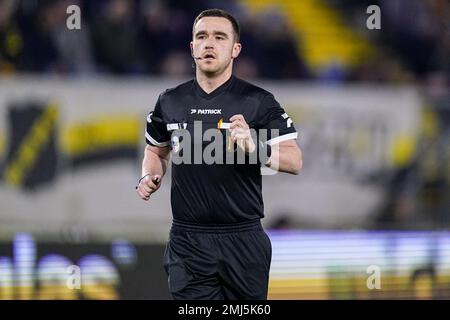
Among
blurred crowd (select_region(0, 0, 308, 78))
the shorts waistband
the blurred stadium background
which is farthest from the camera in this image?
blurred crowd (select_region(0, 0, 308, 78))

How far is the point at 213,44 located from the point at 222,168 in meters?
0.72

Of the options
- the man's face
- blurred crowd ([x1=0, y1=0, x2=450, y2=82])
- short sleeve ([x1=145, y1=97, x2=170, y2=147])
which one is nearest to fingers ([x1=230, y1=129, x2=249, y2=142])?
the man's face

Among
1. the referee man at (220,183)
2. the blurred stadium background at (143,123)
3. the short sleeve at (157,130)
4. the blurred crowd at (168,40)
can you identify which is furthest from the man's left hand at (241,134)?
the blurred crowd at (168,40)

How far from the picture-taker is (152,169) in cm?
676

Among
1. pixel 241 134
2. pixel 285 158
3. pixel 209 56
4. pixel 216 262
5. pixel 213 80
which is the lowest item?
pixel 216 262

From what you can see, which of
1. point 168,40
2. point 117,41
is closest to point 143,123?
point 117,41

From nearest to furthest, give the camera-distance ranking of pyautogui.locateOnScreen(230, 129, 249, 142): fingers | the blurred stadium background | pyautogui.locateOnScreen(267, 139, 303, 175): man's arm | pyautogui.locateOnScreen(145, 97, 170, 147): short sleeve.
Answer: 1. pyautogui.locateOnScreen(230, 129, 249, 142): fingers
2. pyautogui.locateOnScreen(267, 139, 303, 175): man's arm
3. pyautogui.locateOnScreen(145, 97, 170, 147): short sleeve
4. the blurred stadium background

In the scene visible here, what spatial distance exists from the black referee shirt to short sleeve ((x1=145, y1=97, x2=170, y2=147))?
9.1 inches

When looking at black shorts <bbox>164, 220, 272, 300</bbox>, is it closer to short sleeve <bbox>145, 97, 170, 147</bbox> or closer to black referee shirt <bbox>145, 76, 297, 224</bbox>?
black referee shirt <bbox>145, 76, 297, 224</bbox>

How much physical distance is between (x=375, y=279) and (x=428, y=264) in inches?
23.5

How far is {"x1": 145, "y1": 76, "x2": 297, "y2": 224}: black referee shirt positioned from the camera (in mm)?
6379

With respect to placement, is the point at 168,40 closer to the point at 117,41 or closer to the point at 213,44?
the point at 117,41

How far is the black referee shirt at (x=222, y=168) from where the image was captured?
20.9 feet

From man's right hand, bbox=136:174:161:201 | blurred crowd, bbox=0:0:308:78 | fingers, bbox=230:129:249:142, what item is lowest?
man's right hand, bbox=136:174:161:201
